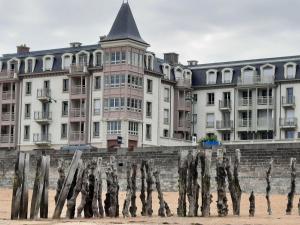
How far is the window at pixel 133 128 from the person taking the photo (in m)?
75.8

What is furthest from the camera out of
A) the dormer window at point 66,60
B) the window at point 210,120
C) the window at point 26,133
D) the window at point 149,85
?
the window at point 210,120

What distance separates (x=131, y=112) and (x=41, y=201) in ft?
158

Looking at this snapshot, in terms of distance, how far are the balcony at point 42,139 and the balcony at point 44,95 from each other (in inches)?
148

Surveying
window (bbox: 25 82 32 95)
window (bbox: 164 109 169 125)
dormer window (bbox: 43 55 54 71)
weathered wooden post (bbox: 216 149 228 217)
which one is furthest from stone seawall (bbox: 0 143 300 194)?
window (bbox: 25 82 32 95)

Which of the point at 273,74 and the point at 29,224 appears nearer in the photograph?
the point at 29,224

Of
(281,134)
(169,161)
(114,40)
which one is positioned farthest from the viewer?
(281,134)

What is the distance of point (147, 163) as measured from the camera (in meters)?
31.6

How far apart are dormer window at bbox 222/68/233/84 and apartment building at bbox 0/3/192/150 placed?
4.04 meters

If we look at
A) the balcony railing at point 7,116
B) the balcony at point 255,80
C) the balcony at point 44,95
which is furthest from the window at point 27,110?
the balcony at point 255,80

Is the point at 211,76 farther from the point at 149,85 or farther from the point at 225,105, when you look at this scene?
the point at 149,85

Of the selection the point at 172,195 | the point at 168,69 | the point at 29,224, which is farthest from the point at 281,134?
the point at 29,224

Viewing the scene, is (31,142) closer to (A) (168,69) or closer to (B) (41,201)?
(A) (168,69)

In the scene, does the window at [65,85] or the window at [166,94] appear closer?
the window at [65,85]

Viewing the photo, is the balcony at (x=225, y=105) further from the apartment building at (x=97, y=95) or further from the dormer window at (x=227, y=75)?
the apartment building at (x=97, y=95)
